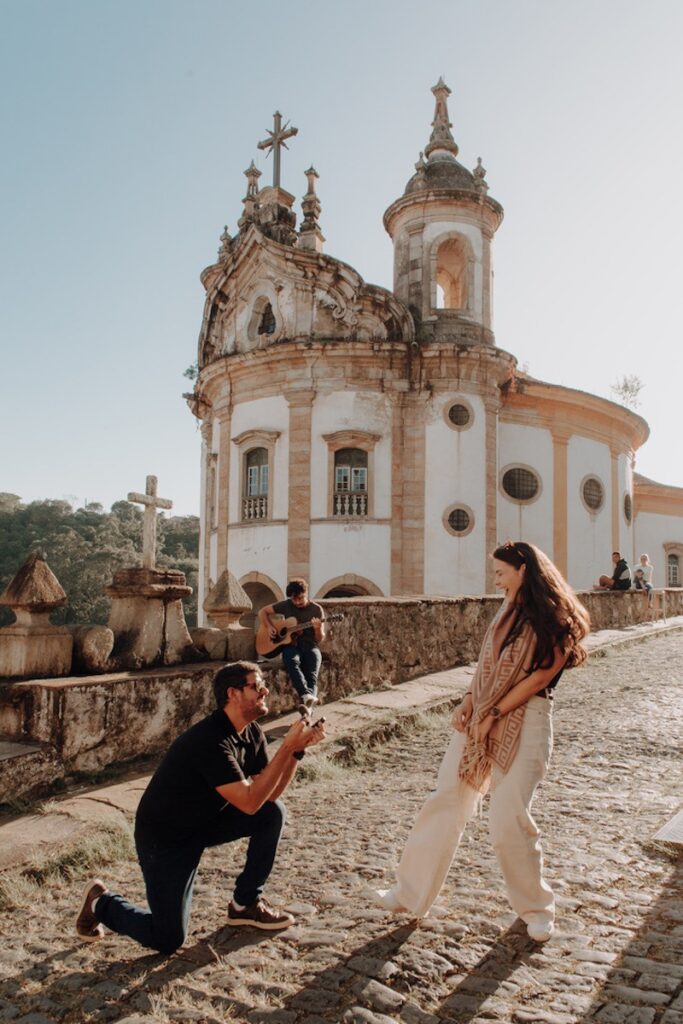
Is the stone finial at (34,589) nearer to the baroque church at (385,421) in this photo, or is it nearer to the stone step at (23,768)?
the stone step at (23,768)

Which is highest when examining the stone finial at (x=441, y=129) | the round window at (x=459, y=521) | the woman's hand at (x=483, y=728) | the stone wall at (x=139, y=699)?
the stone finial at (x=441, y=129)

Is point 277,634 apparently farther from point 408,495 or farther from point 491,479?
point 491,479

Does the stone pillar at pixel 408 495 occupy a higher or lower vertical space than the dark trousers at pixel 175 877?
higher

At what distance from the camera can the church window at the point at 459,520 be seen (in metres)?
20.8

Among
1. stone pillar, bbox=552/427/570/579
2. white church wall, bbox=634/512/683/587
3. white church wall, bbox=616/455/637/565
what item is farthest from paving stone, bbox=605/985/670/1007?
white church wall, bbox=634/512/683/587

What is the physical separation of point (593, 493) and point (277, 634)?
61.1 ft

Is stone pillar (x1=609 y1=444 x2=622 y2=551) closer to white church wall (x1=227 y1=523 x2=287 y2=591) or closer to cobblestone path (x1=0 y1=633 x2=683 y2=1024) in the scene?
white church wall (x1=227 y1=523 x2=287 y2=591)

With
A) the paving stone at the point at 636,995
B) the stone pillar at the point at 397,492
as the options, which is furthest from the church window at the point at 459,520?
the paving stone at the point at 636,995

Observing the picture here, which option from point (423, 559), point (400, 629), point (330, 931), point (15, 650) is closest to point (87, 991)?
point (330, 931)

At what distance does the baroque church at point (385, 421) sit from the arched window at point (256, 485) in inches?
1.6

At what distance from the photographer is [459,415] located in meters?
21.3

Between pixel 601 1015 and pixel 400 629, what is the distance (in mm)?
7384

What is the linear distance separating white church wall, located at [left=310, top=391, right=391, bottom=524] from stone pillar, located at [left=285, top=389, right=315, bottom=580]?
6.0 inches

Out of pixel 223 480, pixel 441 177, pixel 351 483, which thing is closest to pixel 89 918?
Result: pixel 351 483
